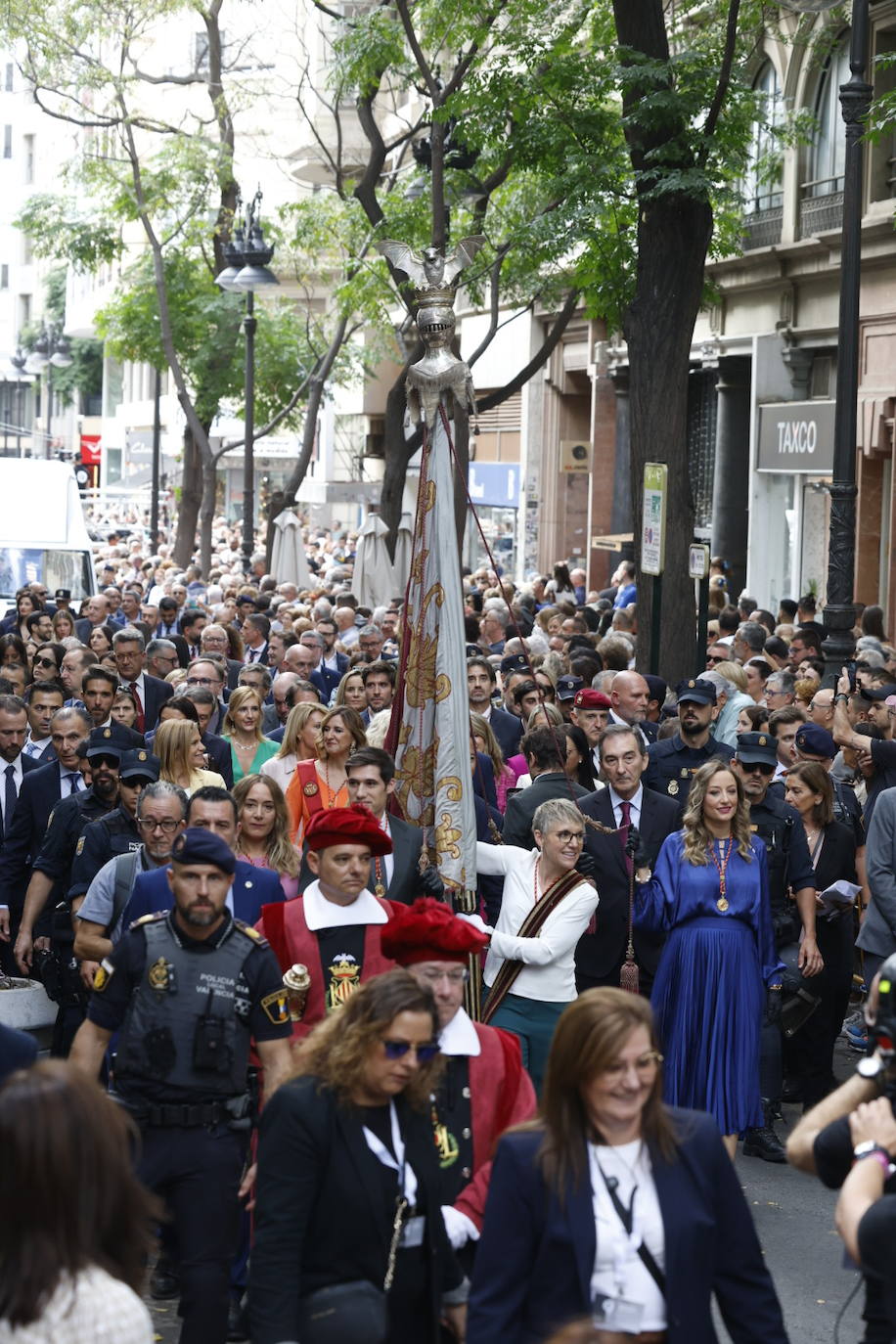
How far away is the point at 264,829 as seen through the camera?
858 centimetres

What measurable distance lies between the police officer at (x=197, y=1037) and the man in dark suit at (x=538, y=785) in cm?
306

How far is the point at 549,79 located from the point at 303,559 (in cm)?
1173

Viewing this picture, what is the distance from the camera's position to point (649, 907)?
8.59 m

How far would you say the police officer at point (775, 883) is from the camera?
31.2ft

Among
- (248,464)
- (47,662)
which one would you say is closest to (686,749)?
(47,662)

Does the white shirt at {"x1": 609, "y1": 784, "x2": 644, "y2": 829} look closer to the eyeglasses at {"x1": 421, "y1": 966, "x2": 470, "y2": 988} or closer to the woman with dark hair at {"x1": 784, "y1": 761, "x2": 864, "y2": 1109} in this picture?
the woman with dark hair at {"x1": 784, "y1": 761, "x2": 864, "y2": 1109}

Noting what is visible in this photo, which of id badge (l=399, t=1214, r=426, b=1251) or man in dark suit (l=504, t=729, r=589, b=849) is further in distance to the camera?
man in dark suit (l=504, t=729, r=589, b=849)

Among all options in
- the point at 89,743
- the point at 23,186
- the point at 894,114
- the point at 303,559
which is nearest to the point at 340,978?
the point at 89,743

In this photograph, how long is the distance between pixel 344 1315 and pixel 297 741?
6.42 metres

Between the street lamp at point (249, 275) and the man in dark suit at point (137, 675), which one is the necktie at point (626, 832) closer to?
the man in dark suit at point (137, 675)

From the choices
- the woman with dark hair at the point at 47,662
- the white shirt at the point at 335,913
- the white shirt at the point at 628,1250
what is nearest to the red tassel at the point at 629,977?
the white shirt at the point at 335,913

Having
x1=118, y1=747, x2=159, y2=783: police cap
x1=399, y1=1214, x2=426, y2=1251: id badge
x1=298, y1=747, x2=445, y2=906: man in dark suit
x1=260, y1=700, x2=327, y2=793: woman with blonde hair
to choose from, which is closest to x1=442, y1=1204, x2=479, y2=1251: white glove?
x1=399, y1=1214, x2=426, y2=1251: id badge

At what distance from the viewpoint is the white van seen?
81.7 ft

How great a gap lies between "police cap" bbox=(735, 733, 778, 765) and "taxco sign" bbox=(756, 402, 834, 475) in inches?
631
